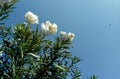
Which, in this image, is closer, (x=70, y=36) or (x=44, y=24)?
(x=44, y=24)

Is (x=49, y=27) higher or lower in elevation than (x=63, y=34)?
lower

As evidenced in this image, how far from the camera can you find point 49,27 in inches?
327

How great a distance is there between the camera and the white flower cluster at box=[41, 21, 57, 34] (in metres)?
8.15

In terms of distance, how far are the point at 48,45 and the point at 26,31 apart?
857mm

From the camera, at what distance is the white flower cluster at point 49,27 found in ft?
26.7

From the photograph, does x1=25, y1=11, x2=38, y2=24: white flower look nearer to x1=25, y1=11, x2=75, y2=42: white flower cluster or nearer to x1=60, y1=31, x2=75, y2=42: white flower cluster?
x1=25, y1=11, x2=75, y2=42: white flower cluster

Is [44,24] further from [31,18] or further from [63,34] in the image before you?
[63,34]

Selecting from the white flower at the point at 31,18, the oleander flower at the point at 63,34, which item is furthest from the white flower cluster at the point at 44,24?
the oleander flower at the point at 63,34

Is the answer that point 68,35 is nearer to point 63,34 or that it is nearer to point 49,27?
point 63,34

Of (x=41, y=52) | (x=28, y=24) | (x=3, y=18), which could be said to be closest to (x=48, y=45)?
(x=41, y=52)

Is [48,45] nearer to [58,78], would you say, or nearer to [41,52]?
[41,52]

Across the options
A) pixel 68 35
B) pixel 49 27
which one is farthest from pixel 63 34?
pixel 49 27

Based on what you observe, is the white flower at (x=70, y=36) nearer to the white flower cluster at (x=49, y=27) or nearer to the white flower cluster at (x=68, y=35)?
the white flower cluster at (x=68, y=35)

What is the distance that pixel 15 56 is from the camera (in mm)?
7699
